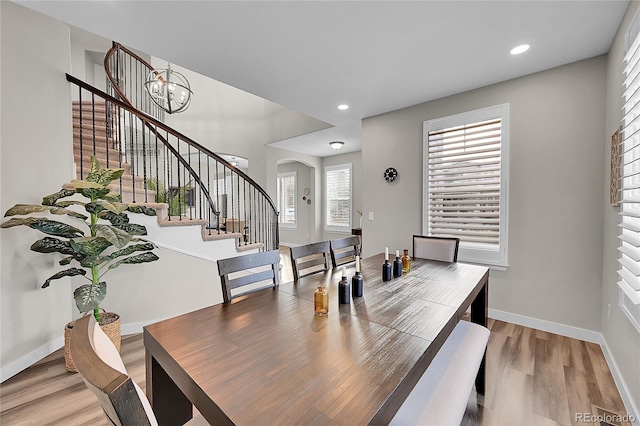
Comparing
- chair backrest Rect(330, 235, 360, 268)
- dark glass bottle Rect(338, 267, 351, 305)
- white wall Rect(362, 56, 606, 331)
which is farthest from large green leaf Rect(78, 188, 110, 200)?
white wall Rect(362, 56, 606, 331)

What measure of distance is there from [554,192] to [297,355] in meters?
3.09

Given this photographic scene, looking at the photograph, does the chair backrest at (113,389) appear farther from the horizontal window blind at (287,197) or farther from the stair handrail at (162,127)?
the horizontal window blind at (287,197)

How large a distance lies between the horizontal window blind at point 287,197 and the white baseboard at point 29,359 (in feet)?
20.6

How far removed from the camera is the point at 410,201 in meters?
3.79

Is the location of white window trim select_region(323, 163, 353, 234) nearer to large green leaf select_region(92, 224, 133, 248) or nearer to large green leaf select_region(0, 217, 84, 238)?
large green leaf select_region(92, 224, 133, 248)

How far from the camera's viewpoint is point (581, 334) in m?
2.63

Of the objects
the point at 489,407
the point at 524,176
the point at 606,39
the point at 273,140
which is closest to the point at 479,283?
the point at 489,407

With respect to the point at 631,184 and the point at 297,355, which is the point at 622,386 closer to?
the point at 631,184

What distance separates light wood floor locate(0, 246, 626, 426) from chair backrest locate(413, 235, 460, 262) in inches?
36.0

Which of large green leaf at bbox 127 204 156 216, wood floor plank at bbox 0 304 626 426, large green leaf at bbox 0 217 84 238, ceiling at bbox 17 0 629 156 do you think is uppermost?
ceiling at bbox 17 0 629 156

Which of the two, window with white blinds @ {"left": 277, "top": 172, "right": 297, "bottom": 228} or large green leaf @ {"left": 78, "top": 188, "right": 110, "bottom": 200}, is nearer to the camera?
large green leaf @ {"left": 78, "top": 188, "right": 110, "bottom": 200}

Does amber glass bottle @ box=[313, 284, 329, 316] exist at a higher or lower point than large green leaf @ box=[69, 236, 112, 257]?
lower

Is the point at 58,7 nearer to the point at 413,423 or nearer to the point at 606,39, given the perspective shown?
the point at 413,423

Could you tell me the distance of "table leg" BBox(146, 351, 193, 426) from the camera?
1.15 m
